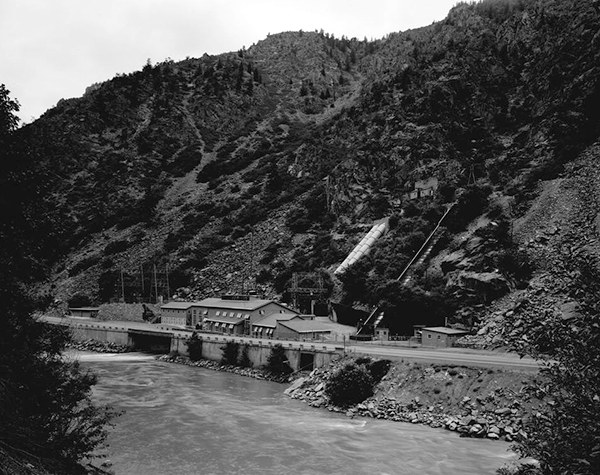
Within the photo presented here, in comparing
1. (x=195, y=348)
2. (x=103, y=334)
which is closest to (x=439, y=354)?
(x=195, y=348)

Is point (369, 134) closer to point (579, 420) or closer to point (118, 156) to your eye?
point (118, 156)

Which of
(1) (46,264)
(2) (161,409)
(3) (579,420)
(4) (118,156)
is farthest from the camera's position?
(4) (118,156)

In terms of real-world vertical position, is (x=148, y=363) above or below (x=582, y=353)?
below

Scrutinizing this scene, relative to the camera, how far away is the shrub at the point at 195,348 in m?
50.4

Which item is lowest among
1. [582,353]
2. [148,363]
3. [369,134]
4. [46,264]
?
[148,363]

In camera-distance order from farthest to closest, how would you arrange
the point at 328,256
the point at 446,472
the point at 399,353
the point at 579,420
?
the point at 328,256 → the point at 399,353 → the point at 446,472 → the point at 579,420

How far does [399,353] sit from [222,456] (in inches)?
688

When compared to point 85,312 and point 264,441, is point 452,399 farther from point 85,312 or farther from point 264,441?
point 85,312

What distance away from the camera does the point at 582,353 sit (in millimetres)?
9289

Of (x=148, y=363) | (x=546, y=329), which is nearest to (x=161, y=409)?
(x=148, y=363)

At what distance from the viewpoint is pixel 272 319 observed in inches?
2039

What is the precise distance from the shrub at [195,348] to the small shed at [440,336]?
72.5 ft

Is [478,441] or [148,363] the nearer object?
[478,441]

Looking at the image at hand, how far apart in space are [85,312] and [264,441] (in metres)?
56.8
